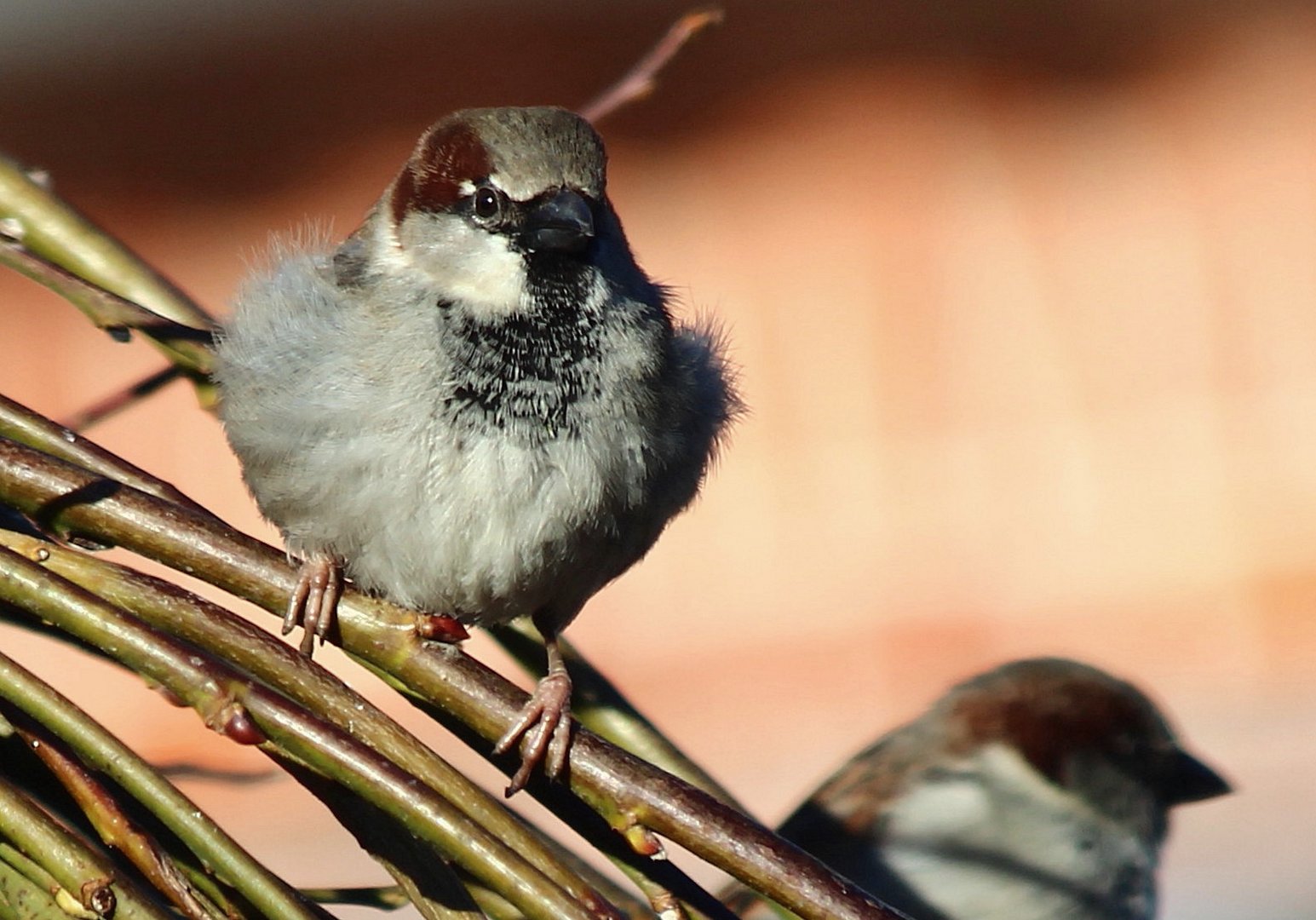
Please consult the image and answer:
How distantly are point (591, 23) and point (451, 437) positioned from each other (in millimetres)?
3346

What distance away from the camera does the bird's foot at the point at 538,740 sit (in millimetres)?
1015

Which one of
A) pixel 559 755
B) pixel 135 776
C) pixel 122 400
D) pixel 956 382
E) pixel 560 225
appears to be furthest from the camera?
pixel 956 382

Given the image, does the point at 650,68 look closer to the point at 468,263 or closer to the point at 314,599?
the point at 468,263

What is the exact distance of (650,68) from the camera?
1.65 meters

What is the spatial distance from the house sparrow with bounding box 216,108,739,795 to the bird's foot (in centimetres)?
30

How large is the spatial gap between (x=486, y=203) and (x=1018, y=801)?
1.41 meters

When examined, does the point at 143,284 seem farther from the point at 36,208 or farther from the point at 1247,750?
the point at 1247,750

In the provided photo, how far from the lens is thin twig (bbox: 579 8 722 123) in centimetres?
159

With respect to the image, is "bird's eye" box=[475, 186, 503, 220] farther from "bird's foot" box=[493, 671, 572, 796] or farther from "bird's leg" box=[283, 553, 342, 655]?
"bird's foot" box=[493, 671, 572, 796]

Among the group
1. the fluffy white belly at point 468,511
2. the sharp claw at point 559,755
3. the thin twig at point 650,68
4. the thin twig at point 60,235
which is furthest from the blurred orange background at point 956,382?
the sharp claw at point 559,755

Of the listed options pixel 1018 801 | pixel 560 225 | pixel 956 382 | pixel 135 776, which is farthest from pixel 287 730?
pixel 956 382

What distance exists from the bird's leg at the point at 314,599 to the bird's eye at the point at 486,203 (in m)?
0.37

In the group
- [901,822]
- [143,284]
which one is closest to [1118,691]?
[901,822]

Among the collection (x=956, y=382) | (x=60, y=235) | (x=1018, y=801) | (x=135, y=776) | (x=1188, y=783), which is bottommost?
(x=135, y=776)
